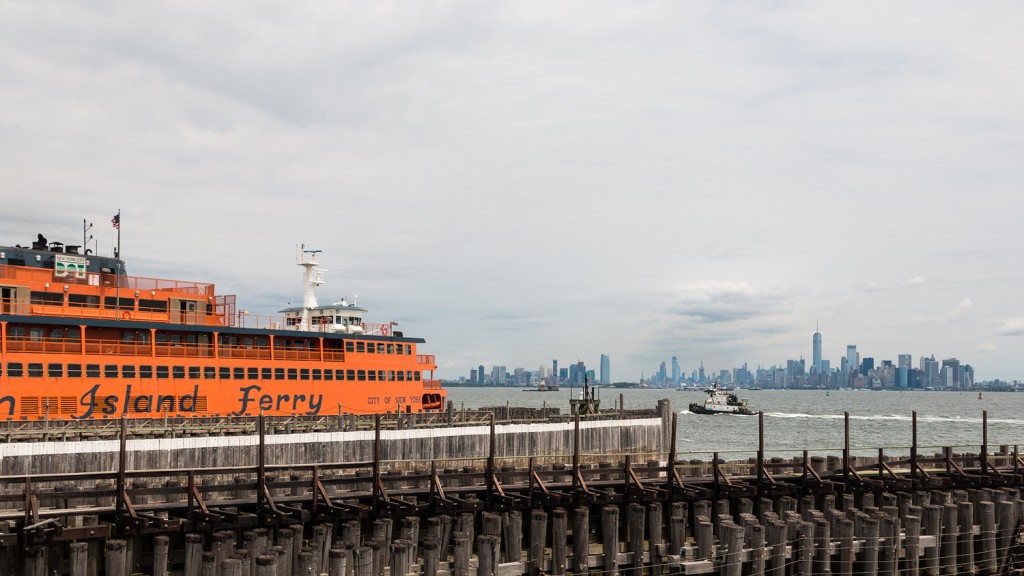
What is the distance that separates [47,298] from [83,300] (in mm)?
1649

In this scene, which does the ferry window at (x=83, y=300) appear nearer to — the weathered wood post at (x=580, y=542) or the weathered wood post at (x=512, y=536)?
the weathered wood post at (x=512, y=536)

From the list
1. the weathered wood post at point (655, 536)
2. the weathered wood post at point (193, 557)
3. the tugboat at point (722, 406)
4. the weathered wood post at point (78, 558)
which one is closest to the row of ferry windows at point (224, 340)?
the weathered wood post at point (78, 558)

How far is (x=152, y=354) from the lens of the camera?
137 feet

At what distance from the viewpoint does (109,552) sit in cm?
1606

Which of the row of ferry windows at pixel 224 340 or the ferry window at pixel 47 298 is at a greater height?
the ferry window at pixel 47 298

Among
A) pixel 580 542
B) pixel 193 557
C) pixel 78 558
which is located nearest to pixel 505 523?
pixel 580 542

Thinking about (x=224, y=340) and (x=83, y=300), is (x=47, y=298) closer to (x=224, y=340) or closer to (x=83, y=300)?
(x=83, y=300)

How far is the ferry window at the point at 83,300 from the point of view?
40.9 meters

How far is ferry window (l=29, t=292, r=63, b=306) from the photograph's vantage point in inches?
1562

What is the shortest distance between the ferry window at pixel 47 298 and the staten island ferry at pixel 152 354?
47 mm

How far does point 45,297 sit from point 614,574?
3157cm

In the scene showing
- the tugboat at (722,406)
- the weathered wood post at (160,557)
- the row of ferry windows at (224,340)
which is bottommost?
the tugboat at (722,406)

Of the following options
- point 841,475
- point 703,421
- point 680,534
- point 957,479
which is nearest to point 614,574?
point 680,534

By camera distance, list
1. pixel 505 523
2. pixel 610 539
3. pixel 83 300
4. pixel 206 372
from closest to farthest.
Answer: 1. pixel 505 523
2. pixel 610 539
3. pixel 83 300
4. pixel 206 372
